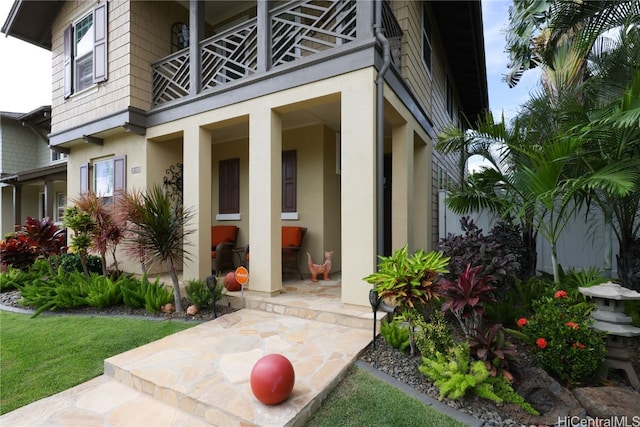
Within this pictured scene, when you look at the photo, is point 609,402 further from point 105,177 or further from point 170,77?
point 105,177

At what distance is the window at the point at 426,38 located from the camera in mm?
6809

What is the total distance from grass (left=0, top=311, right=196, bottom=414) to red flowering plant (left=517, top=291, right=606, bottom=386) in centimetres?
415

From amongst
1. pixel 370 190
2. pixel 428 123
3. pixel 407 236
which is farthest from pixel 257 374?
pixel 428 123

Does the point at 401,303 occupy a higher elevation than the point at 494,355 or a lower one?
higher

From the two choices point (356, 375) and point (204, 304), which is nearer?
point (356, 375)

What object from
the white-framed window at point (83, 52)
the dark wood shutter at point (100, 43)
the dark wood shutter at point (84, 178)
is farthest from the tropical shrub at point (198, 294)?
the white-framed window at point (83, 52)

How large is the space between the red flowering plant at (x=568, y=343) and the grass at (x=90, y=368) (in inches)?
49.3

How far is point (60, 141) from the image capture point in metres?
7.63

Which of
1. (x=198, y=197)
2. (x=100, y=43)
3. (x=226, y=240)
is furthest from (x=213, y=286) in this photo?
(x=100, y=43)

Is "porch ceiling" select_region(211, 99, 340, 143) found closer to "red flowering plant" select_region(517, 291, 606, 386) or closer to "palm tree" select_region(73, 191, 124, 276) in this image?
"palm tree" select_region(73, 191, 124, 276)

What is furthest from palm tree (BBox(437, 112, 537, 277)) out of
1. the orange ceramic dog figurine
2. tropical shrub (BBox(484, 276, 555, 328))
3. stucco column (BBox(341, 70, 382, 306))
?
the orange ceramic dog figurine

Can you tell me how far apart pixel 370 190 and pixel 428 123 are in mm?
4271

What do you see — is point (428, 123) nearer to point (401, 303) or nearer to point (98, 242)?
point (401, 303)

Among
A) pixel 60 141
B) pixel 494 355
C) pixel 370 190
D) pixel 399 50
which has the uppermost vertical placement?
pixel 399 50
